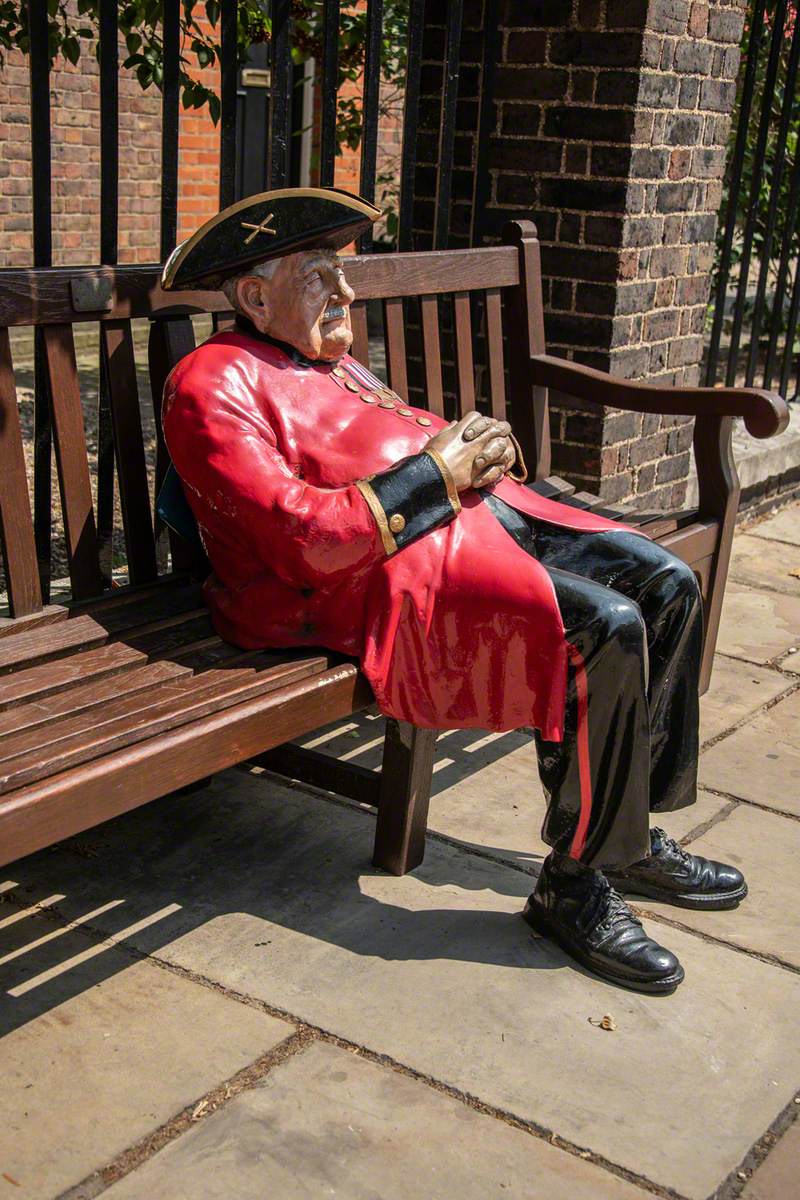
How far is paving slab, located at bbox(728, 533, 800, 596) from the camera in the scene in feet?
16.8

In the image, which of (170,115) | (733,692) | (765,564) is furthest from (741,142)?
(170,115)

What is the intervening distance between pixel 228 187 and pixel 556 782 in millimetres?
1689

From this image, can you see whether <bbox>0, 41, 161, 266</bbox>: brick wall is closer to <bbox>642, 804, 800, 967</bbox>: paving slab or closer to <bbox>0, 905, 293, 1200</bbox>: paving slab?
<bbox>642, 804, 800, 967</bbox>: paving slab

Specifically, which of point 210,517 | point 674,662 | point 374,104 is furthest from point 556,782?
point 374,104

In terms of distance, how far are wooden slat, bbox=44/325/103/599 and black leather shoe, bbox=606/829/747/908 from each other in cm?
126

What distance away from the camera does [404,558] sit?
2.56 metres

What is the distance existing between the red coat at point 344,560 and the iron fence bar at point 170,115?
2.16ft

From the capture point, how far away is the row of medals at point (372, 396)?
276 centimetres

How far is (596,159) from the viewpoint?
4.25m

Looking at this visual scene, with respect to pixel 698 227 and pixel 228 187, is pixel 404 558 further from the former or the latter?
pixel 698 227

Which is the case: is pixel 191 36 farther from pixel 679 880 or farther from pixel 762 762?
pixel 679 880

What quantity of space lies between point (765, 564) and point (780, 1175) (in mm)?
3473

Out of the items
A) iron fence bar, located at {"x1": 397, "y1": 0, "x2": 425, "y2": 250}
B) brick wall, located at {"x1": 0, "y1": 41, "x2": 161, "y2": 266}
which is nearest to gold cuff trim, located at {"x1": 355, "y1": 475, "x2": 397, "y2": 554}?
iron fence bar, located at {"x1": 397, "y1": 0, "x2": 425, "y2": 250}

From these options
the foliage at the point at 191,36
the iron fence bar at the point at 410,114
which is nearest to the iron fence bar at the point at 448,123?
the iron fence bar at the point at 410,114
